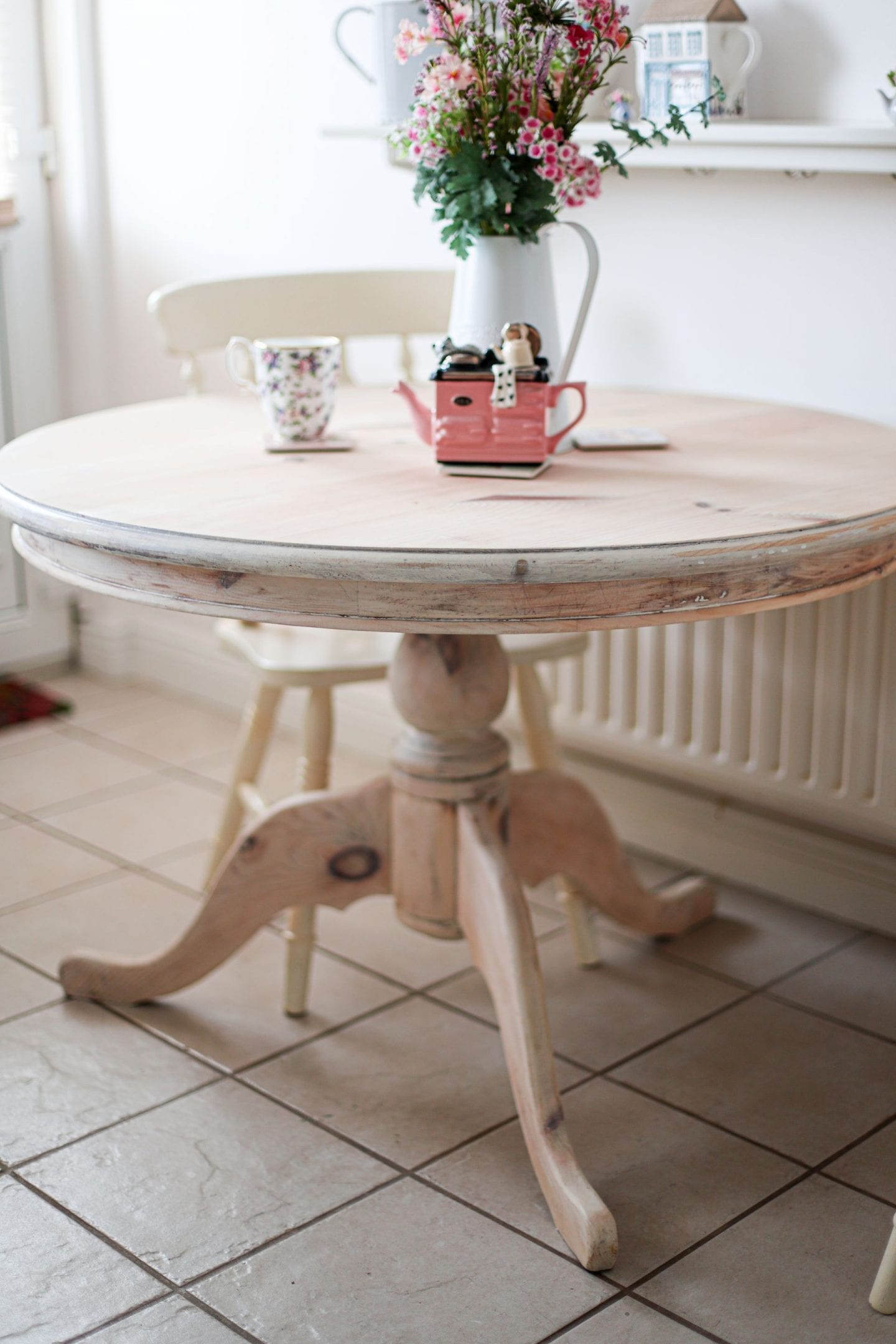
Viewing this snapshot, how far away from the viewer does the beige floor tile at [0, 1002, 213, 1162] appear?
5.41ft

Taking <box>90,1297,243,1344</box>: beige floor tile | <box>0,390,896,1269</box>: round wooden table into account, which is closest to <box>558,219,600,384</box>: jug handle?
<box>0,390,896,1269</box>: round wooden table

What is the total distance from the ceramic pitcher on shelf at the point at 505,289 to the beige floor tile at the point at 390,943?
31.0 inches

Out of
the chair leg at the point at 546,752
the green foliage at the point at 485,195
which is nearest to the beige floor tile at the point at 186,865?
the chair leg at the point at 546,752

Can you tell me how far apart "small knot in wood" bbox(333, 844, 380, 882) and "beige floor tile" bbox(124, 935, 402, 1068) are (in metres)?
0.25

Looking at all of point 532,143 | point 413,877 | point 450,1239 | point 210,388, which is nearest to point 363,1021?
point 413,877

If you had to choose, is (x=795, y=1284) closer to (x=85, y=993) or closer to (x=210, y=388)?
(x=85, y=993)

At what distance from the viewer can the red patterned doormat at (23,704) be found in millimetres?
2906

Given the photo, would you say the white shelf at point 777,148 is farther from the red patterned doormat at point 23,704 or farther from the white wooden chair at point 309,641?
the red patterned doormat at point 23,704

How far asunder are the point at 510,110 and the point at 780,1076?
43.4 inches

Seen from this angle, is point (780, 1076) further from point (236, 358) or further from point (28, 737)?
point (28, 737)

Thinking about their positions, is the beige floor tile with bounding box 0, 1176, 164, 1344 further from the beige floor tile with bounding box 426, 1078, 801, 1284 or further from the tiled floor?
the beige floor tile with bounding box 426, 1078, 801, 1284

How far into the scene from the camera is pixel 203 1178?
156 cm

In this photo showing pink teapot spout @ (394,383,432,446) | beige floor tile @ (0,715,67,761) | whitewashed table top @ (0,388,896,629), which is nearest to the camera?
whitewashed table top @ (0,388,896,629)

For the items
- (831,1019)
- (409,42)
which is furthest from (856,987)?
(409,42)
